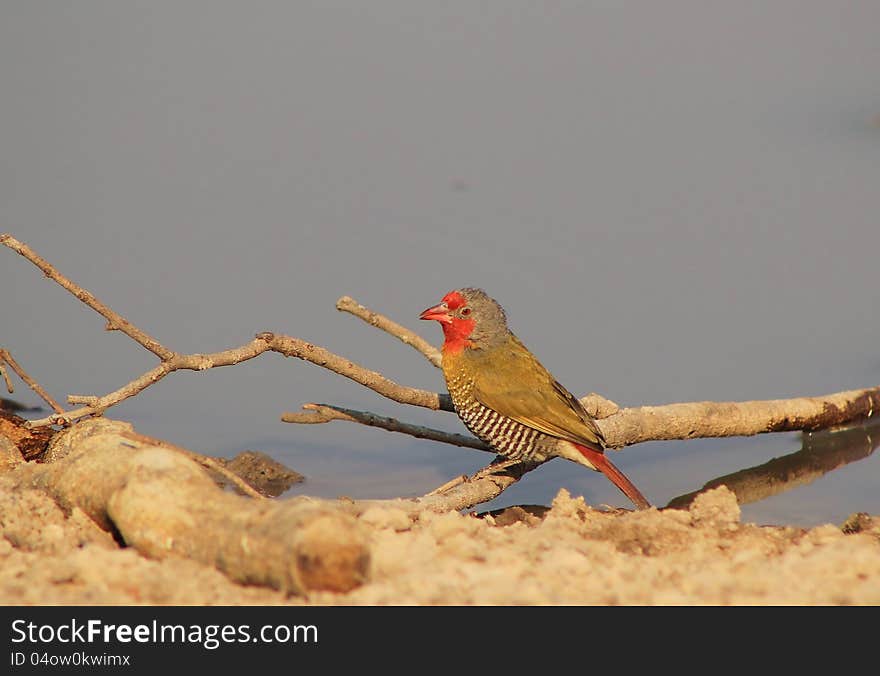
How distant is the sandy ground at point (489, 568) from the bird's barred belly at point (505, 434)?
1.94 metres

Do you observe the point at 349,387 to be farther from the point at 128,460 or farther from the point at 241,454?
the point at 128,460

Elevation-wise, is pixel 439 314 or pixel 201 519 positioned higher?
pixel 439 314

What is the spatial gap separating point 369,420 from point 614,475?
132cm

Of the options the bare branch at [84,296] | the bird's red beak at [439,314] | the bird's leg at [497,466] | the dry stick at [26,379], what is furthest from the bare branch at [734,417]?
the dry stick at [26,379]

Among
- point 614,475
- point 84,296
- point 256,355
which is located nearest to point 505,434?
point 614,475

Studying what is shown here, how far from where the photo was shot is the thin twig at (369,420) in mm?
6961

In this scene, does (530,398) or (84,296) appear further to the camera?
(530,398)

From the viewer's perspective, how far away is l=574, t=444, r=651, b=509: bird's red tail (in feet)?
22.4

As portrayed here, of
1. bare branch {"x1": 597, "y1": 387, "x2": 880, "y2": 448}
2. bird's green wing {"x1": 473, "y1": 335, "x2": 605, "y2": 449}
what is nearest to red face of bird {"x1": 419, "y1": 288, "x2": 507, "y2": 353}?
bird's green wing {"x1": 473, "y1": 335, "x2": 605, "y2": 449}

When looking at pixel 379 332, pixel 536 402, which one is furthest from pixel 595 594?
pixel 379 332

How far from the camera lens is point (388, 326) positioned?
7.46 metres

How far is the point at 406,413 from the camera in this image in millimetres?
8656

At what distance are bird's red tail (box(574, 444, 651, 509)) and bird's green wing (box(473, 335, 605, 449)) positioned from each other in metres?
0.06

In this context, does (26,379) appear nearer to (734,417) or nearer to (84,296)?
(84,296)
